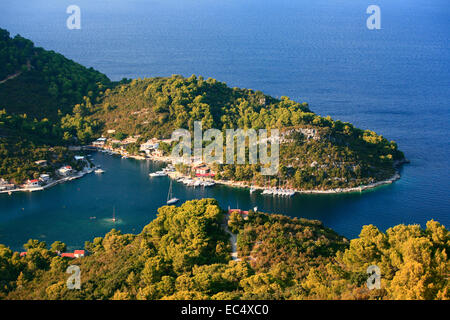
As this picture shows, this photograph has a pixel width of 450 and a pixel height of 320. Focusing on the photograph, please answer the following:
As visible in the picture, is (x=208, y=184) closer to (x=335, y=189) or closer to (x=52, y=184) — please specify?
(x=335, y=189)

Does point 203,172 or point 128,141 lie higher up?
point 128,141

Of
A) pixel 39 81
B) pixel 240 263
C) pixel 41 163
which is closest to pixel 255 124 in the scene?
pixel 41 163

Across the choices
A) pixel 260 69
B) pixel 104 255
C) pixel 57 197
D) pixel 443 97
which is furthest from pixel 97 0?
pixel 104 255

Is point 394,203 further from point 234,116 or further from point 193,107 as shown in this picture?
point 193,107

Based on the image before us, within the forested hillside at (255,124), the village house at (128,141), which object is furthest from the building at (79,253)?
the village house at (128,141)

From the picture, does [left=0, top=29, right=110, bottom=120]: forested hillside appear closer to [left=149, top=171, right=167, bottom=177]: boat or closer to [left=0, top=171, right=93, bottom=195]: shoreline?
[left=0, top=171, right=93, bottom=195]: shoreline

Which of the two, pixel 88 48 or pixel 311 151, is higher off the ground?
pixel 88 48

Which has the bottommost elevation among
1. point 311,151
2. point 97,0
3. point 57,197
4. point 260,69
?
point 57,197
